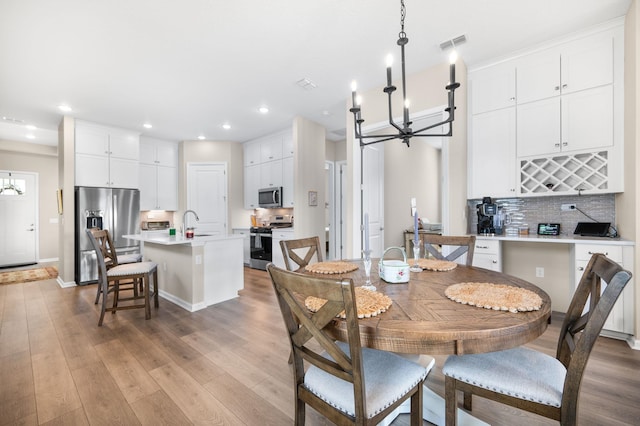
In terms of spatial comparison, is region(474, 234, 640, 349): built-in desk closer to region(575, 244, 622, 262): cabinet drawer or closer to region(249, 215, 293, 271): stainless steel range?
region(575, 244, 622, 262): cabinet drawer

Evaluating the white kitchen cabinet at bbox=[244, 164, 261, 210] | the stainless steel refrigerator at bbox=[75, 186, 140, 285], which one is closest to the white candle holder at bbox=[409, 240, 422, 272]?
the white kitchen cabinet at bbox=[244, 164, 261, 210]

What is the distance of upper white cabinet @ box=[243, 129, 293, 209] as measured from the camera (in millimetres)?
5391

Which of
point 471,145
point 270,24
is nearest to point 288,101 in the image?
point 270,24

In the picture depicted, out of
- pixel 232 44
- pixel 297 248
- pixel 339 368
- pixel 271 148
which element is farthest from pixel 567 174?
pixel 271 148

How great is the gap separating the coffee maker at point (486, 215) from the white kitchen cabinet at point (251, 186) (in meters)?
4.30

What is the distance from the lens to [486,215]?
3197 mm

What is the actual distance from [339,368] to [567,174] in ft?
10.7

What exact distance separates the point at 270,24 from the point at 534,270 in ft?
12.4

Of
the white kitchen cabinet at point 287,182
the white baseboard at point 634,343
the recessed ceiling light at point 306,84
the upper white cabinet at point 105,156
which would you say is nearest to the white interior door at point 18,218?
the upper white cabinet at point 105,156

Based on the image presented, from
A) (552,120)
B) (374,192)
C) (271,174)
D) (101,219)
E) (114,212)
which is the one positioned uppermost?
(552,120)

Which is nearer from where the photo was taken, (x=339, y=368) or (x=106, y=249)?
(x=339, y=368)

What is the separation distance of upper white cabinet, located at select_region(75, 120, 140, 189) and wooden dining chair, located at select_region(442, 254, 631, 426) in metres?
5.85

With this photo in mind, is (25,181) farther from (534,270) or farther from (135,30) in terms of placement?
(534,270)

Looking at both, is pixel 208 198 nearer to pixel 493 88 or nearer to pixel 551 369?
pixel 493 88
